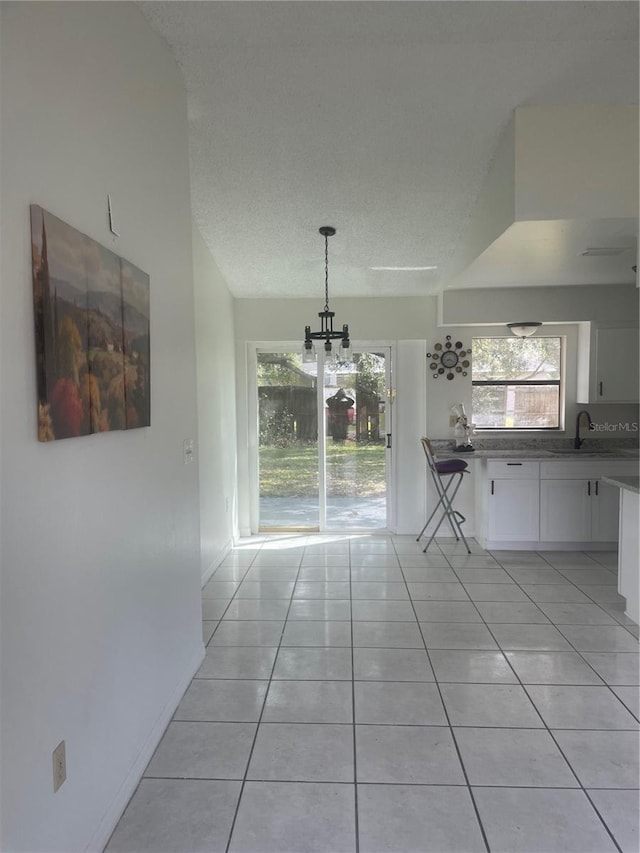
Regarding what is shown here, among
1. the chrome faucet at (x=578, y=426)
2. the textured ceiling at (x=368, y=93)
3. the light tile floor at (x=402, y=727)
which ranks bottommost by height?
the light tile floor at (x=402, y=727)

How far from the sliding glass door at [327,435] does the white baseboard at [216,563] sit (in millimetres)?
795

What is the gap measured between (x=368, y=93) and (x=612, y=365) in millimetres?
3625

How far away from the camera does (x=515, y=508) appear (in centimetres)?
473

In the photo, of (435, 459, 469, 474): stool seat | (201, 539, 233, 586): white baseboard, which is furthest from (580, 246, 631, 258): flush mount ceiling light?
(201, 539, 233, 586): white baseboard

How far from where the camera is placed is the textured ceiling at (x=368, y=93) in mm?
2010

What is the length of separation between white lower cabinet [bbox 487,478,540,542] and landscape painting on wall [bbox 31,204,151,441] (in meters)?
3.64

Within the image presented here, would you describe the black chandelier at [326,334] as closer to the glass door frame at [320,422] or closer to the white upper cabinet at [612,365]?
the glass door frame at [320,422]

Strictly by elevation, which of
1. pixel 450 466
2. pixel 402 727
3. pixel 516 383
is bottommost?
pixel 402 727

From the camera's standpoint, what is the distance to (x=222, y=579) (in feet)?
13.3

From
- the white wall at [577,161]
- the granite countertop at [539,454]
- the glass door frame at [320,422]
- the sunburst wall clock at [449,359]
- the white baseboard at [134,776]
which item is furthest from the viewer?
the glass door frame at [320,422]

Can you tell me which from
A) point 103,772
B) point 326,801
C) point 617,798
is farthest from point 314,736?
point 617,798

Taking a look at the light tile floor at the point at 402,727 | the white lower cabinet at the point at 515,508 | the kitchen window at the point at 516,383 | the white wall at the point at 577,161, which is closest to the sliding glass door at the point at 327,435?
the kitchen window at the point at 516,383

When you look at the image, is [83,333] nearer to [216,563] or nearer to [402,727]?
[402,727]

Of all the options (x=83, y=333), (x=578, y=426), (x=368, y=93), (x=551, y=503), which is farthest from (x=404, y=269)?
(x=83, y=333)
